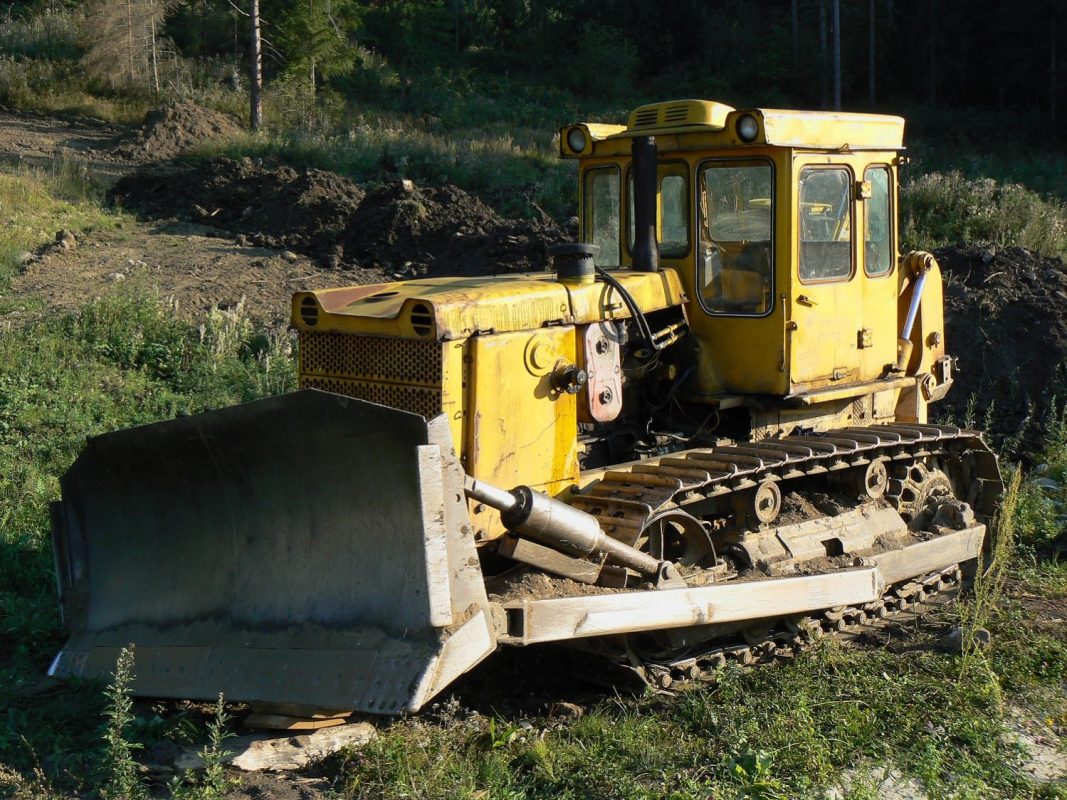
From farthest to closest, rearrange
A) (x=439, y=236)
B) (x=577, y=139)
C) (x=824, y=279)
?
(x=439, y=236), (x=577, y=139), (x=824, y=279)

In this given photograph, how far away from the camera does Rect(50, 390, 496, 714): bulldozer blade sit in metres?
4.61

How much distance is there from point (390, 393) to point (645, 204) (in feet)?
6.02

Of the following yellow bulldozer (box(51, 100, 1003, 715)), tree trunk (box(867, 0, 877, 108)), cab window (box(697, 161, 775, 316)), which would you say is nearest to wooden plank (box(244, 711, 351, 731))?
yellow bulldozer (box(51, 100, 1003, 715))

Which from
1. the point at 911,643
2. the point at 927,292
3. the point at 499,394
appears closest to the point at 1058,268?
the point at 927,292

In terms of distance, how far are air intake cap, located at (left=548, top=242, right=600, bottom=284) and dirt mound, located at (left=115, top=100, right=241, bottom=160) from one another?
1748 centimetres

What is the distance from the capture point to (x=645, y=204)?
6.31 m

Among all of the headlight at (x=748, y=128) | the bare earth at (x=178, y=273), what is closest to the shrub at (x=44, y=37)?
the bare earth at (x=178, y=273)

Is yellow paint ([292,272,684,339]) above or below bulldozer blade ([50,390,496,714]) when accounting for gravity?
above

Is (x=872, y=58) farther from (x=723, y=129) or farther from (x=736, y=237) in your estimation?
(x=723, y=129)

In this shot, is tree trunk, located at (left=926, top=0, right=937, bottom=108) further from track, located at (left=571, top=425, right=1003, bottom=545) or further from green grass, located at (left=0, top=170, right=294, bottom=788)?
track, located at (left=571, top=425, right=1003, bottom=545)

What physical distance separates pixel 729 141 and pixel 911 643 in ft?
9.49

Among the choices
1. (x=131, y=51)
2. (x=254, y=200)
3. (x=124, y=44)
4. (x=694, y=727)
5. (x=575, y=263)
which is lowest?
(x=694, y=727)

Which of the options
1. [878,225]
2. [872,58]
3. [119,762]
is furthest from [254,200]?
[872,58]

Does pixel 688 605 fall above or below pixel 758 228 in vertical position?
below
